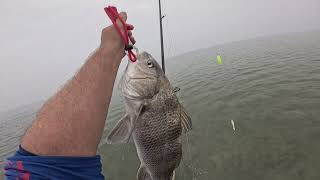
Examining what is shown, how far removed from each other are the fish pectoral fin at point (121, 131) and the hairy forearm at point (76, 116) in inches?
32.0

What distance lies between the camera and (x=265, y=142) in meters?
10.6

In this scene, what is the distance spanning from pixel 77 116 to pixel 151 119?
3.67ft

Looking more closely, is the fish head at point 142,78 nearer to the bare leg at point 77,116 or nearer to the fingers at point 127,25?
the fingers at point 127,25

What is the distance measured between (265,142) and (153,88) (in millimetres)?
9408

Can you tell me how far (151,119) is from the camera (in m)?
2.65

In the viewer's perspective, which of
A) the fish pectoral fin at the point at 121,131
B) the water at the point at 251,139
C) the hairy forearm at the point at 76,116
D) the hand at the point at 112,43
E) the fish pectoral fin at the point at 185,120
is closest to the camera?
the hairy forearm at the point at 76,116

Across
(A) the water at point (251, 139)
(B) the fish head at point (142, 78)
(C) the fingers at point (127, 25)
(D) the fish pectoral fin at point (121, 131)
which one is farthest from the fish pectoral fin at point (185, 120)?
(A) the water at point (251, 139)

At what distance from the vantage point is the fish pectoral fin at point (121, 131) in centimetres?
257

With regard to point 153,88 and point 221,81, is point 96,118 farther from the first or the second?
point 221,81

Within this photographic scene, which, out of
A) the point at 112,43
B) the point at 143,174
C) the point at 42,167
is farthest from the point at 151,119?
the point at 42,167

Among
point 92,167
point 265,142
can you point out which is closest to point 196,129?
point 265,142

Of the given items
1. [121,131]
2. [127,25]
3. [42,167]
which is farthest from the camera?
[121,131]

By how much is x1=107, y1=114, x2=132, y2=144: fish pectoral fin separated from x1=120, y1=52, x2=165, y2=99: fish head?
10.4 inches

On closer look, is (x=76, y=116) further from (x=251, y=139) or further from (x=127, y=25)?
(x=251, y=139)
